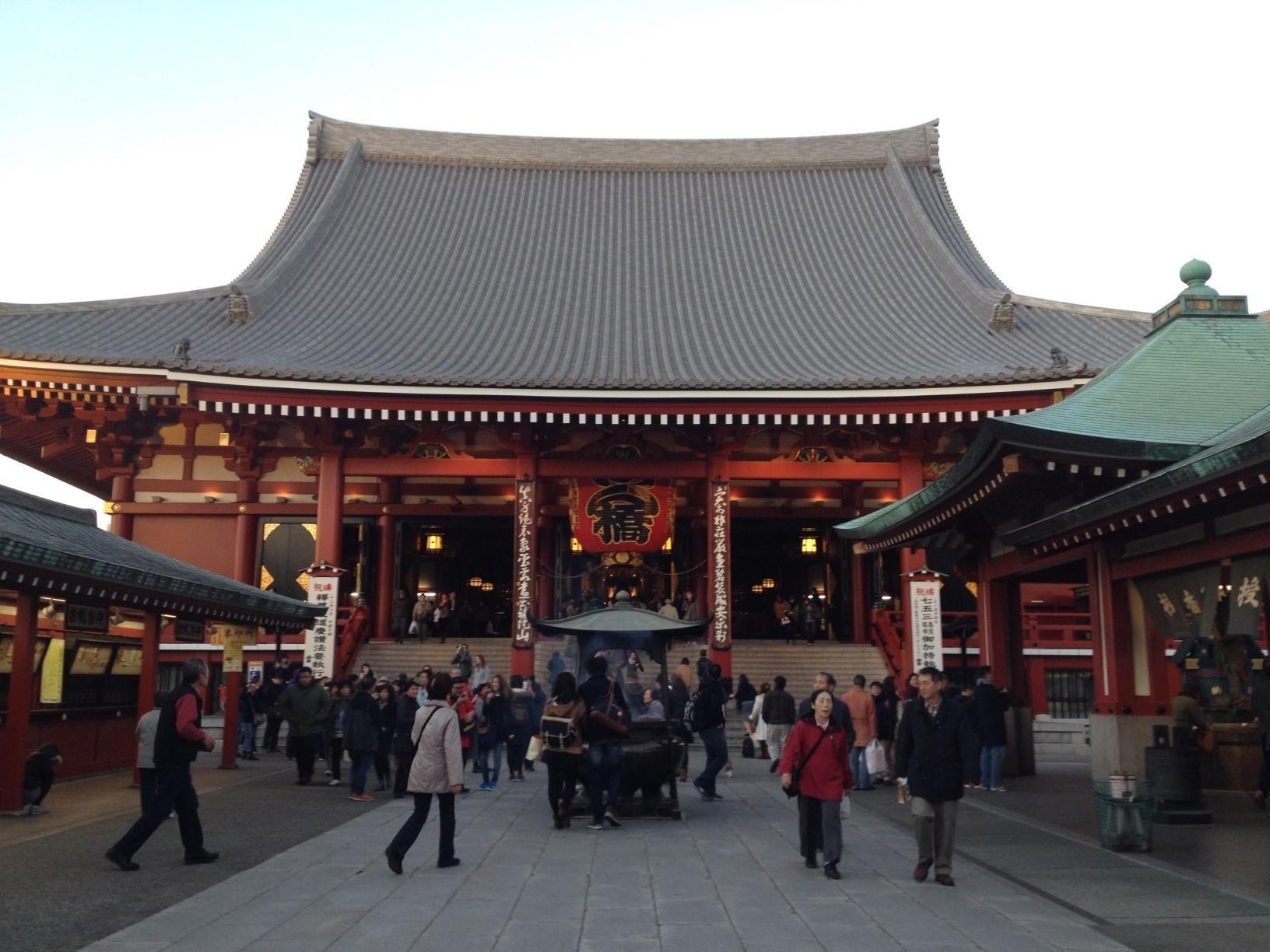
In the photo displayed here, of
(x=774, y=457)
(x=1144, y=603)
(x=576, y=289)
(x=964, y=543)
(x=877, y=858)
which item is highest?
(x=576, y=289)

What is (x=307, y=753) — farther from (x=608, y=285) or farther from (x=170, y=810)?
(x=608, y=285)

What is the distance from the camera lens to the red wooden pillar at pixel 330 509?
23.4 meters

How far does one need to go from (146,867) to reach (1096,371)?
60.6 feet

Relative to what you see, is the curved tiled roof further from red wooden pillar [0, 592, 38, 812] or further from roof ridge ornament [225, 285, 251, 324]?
red wooden pillar [0, 592, 38, 812]

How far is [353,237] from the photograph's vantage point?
1259 inches

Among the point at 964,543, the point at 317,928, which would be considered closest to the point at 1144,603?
the point at 964,543

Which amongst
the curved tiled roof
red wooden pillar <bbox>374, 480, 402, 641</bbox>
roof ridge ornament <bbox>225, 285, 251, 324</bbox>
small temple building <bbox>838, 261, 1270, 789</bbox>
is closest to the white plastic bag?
small temple building <bbox>838, 261, 1270, 789</bbox>

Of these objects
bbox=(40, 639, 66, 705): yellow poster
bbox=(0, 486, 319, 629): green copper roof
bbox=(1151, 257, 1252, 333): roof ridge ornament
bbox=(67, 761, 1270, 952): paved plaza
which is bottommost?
bbox=(67, 761, 1270, 952): paved plaza

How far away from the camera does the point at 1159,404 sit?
12.8 metres

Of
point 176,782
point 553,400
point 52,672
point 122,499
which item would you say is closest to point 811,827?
point 176,782

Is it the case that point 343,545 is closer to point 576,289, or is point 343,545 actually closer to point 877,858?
point 576,289

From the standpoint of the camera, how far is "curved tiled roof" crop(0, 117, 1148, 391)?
78.2 ft

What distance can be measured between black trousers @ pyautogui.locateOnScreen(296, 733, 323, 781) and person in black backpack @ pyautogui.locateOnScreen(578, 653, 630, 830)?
5055mm

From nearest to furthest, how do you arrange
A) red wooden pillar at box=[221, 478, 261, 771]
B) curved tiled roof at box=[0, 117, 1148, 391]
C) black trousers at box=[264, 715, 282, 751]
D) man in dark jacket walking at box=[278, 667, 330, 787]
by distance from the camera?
man in dark jacket walking at box=[278, 667, 330, 787]
black trousers at box=[264, 715, 282, 751]
curved tiled roof at box=[0, 117, 1148, 391]
red wooden pillar at box=[221, 478, 261, 771]
